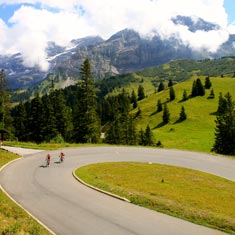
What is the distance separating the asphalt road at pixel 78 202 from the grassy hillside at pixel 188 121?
65025 millimetres

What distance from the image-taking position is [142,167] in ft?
146

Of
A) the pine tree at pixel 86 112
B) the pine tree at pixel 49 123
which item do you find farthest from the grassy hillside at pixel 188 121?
the pine tree at pixel 86 112

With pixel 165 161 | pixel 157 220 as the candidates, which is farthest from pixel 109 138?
pixel 157 220

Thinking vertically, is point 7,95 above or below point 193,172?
above

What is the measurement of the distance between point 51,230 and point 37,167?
2345 cm

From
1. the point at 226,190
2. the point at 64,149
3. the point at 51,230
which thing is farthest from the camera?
the point at 64,149

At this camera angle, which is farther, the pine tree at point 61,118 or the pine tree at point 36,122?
the pine tree at point 61,118

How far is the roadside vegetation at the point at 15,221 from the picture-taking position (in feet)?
61.1

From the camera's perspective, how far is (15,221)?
20984 mm

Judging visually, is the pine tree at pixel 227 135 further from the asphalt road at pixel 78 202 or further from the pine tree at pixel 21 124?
the pine tree at pixel 21 124

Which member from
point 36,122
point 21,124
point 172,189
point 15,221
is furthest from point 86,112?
point 15,221

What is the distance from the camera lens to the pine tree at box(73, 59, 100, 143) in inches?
3041

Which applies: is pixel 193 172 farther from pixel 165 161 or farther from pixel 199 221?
pixel 199 221

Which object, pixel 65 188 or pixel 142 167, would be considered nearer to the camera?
pixel 65 188
